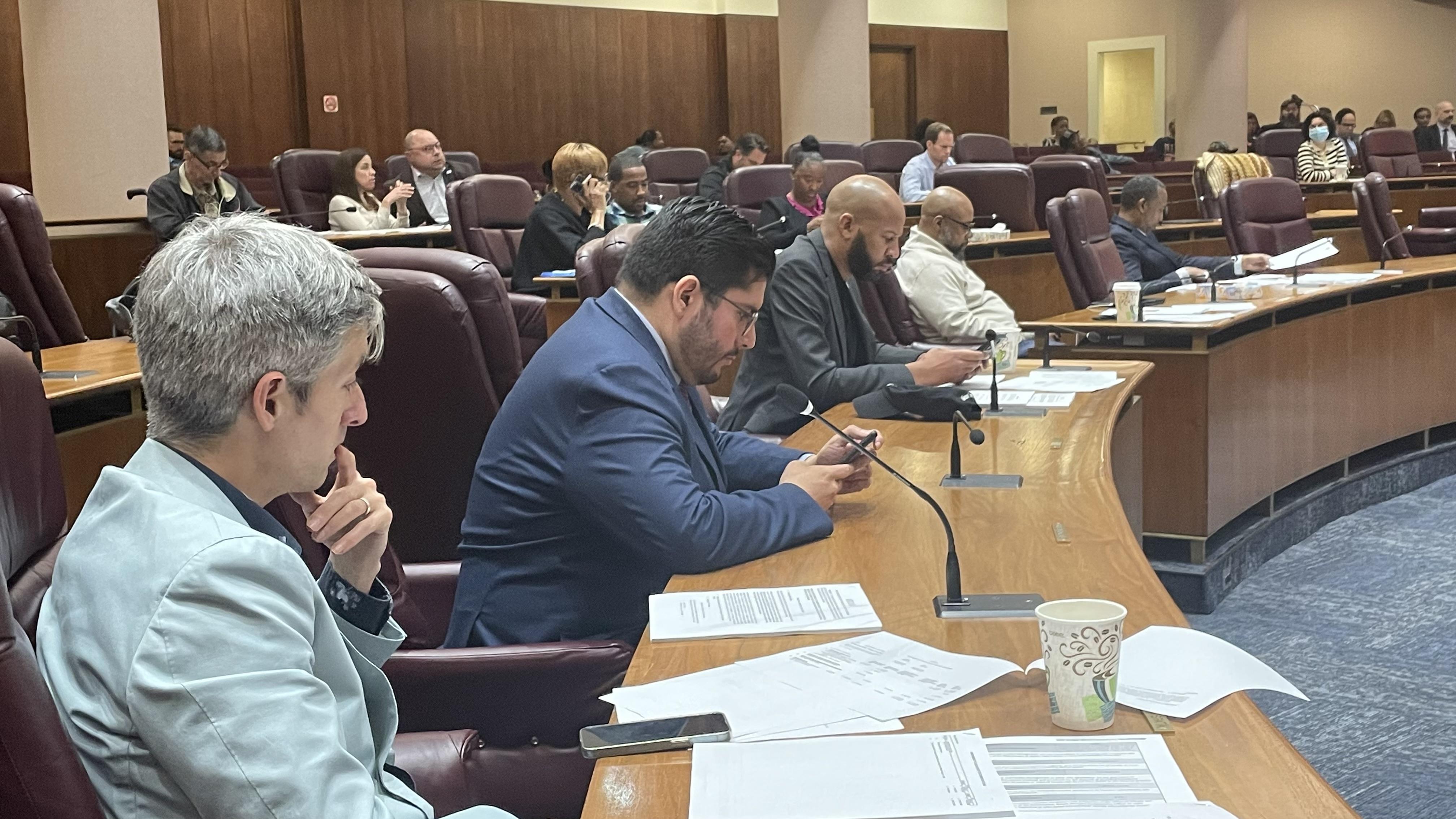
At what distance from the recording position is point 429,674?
6.31 feet

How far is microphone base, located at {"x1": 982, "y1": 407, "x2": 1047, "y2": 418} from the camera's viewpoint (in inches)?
128

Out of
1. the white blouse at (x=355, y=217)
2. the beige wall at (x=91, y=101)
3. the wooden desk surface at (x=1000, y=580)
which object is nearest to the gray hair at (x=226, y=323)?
the wooden desk surface at (x=1000, y=580)

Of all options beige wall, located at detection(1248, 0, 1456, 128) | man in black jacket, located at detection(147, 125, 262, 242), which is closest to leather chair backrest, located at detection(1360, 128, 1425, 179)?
beige wall, located at detection(1248, 0, 1456, 128)

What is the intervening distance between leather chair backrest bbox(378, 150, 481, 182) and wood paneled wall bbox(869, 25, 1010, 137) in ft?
25.8

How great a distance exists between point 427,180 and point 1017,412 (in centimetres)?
674

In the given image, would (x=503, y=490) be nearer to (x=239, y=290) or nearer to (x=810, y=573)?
(x=810, y=573)

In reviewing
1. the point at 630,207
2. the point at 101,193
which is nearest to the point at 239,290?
the point at 630,207

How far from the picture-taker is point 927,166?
35.6 feet

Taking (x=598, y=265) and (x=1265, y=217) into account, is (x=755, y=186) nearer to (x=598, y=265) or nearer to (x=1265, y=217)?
(x=1265, y=217)

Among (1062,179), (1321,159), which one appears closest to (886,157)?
(1062,179)

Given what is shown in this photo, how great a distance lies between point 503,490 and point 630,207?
5.57 meters

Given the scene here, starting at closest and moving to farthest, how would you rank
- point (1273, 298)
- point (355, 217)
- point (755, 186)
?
point (1273, 298) → point (355, 217) → point (755, 186)

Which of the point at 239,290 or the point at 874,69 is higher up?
the point at 874,69

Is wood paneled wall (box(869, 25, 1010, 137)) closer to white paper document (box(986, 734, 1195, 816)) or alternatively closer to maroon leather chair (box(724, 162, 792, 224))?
maroon leather chair (box(724, 162, 792, 224))
